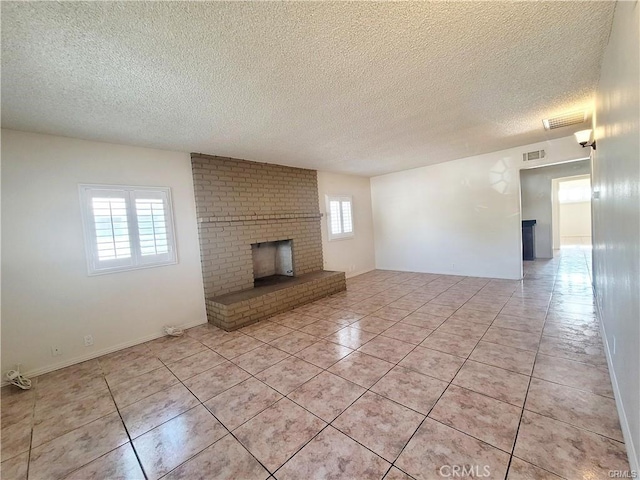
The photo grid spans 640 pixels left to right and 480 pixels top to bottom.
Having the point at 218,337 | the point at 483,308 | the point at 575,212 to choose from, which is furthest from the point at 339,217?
the point at 575,212

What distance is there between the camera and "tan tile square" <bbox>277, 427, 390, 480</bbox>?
1.41 metres

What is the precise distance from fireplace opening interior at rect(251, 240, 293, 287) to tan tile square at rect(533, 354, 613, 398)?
3.65 metres

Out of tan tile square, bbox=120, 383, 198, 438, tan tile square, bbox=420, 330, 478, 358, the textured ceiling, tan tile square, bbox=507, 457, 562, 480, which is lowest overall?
tan tile square, bbox=120, 383, 198, 438

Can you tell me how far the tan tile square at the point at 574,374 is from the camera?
1948 millimetres

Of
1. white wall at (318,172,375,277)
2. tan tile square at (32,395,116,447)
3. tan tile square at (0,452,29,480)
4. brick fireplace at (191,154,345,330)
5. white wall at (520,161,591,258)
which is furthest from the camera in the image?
white wall at (520,161,591,258)

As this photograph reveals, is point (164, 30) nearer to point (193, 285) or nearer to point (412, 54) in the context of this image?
point (412, 54)

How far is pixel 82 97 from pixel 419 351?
3792 millimetres

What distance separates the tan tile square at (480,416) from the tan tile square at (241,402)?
1.24 m

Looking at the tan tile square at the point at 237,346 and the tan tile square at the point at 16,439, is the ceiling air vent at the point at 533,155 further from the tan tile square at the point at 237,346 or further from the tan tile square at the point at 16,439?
the tan tile square at the point at 16,439

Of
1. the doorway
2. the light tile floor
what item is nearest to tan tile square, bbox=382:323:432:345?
the light tile floor

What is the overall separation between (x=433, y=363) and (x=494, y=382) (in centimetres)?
48

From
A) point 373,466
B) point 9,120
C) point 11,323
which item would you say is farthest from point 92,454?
point 9,120

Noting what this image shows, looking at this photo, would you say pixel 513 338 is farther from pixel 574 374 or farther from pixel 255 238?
pixel 255 238

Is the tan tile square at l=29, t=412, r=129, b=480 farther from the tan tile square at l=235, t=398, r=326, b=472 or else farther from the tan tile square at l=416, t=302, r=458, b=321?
the tan tile square at l=416, t=302, r=458, b=321
